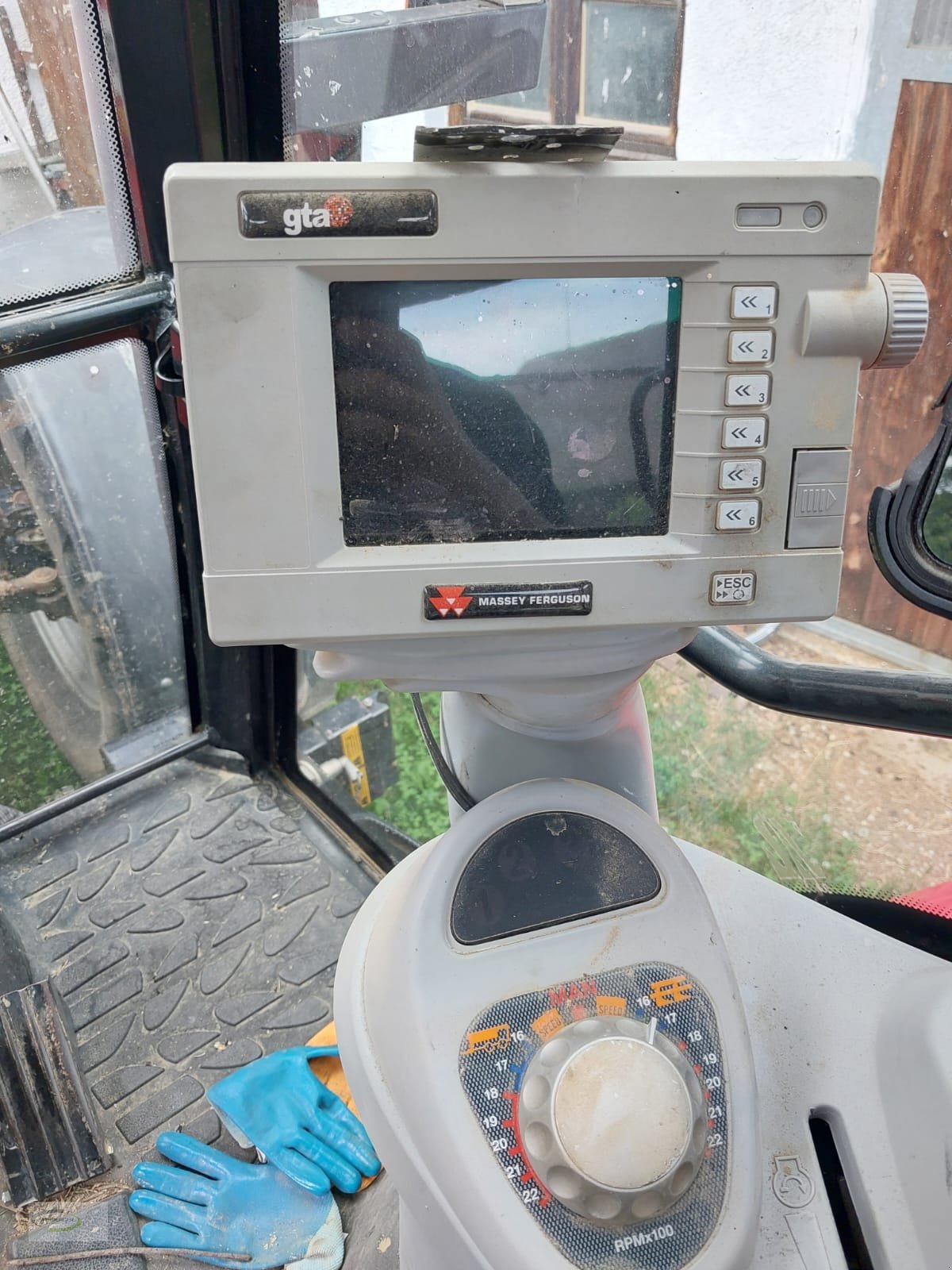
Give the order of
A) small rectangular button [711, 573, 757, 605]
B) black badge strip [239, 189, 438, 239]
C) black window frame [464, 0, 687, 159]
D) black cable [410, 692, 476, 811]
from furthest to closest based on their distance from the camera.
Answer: black window frame [464, 0, 687, 159] → black cable [410, 692, 476, 811] → small rectangular button [711, 573, 757, 605] → black badge strip [239, 189, 438, 239]

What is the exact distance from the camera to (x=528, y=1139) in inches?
26.1

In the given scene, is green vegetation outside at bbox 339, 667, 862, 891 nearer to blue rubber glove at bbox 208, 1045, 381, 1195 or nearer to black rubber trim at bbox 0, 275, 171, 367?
blue rubber glove at bbox 208, 1045, 381, 1195

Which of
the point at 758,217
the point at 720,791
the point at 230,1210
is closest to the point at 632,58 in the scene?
the point at 758,217

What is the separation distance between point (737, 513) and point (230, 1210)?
1147 millimetres

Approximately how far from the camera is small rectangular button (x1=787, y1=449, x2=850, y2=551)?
2.22ft

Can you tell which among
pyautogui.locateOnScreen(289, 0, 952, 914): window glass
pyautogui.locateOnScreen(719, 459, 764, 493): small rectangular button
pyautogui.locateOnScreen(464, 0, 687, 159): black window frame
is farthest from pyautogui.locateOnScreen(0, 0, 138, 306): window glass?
pyautogui.locateOnScreen(719, 459, 764, 493): small rectangular button

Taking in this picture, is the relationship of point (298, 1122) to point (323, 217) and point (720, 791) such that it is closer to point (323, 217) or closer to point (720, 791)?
point (720, 791)

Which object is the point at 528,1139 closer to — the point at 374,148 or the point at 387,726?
the point at 374,148

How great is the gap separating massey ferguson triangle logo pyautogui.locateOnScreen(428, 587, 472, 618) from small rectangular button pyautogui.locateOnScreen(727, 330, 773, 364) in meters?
0.23

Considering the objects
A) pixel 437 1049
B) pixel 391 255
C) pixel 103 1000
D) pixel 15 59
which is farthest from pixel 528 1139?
pixel 15 59

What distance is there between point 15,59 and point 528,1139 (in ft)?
4.31

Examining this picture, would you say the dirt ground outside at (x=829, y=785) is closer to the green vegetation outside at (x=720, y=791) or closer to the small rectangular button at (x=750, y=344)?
the green vegetation outside at (x=720, y=791)

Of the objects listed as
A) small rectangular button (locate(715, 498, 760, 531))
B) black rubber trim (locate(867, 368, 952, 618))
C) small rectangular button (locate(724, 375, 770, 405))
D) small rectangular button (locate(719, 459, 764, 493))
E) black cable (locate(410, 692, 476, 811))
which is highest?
small rectangular button (locate(724, 375, 770, 405))

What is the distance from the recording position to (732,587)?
698mm
